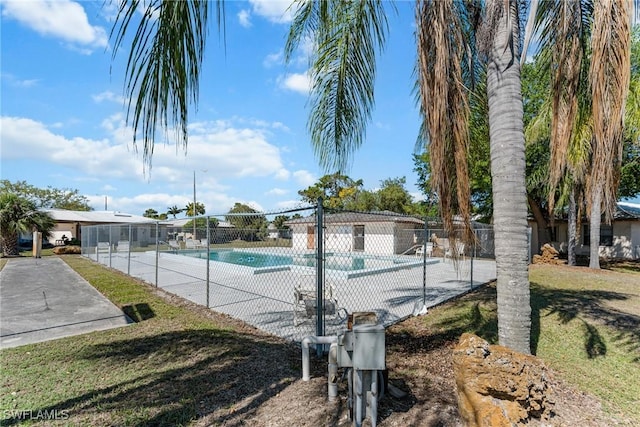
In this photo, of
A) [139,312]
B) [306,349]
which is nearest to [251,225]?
[139,312]

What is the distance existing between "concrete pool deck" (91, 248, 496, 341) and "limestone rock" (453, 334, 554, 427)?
2.26 meters

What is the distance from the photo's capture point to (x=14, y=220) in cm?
1936

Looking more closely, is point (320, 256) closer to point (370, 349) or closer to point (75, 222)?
point (370, 349)

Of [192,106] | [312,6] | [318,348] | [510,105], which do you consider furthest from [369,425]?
[312,6]

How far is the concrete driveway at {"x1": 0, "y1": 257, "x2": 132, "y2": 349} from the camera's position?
16.9ft

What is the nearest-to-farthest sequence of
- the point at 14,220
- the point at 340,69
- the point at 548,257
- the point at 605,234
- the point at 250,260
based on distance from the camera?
the point at 340,69 → the point at 250,260 → the point at 548,257 → the point at 14,220 → the point at 605,234

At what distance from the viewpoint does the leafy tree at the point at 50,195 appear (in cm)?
4020

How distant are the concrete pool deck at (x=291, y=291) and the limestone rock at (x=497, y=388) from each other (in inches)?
88.9

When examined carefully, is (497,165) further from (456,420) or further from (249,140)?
(249,140)

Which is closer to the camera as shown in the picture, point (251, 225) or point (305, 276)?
point (251, 225)

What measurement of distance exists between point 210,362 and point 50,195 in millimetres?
52305

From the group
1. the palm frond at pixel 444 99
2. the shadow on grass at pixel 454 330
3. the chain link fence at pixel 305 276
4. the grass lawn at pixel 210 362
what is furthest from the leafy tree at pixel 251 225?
the palm frond at pixel 444 99

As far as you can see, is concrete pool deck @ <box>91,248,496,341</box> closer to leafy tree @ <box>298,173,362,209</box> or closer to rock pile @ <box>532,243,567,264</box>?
rock pile @ <box>532,243,567,264</box>

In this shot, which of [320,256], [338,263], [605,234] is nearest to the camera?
[320,256]
